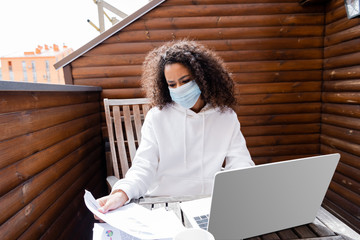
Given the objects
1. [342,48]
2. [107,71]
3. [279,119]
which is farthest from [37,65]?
[342,48]

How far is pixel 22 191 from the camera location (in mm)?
1093

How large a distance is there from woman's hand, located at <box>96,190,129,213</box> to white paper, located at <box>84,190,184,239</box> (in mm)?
16

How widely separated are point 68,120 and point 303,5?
113 inches

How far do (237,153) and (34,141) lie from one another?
1127 millimetres

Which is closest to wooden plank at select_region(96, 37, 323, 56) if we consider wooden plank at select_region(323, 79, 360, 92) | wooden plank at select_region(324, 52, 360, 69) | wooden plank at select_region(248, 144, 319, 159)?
wooden plank at select_region(324, 52, 360, 69)

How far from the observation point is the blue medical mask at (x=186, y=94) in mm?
1372

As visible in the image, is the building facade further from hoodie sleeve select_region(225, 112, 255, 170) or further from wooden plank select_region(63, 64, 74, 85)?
hoodie sleeve select_region(225, 112, 255, 170)

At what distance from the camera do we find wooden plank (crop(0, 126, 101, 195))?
0.98 m

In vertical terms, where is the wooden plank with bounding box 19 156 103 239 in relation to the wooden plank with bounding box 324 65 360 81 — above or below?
below

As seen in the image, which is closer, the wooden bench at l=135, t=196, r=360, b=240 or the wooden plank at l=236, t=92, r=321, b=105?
the wooden bench at l=135, t=196, r=360, b=240

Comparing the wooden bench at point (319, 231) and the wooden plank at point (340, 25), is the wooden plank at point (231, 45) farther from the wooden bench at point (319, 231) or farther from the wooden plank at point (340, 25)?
the wooden bench at point (319, 231)

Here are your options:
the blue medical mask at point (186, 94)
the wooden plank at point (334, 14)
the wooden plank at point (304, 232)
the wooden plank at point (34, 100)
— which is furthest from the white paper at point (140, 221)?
the wooden plank at point (334, 14)

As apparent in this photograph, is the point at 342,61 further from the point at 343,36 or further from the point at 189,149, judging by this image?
the point at 189,149

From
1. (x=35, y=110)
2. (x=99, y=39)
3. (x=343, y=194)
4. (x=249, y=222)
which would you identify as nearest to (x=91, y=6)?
(x=99, y=39)
